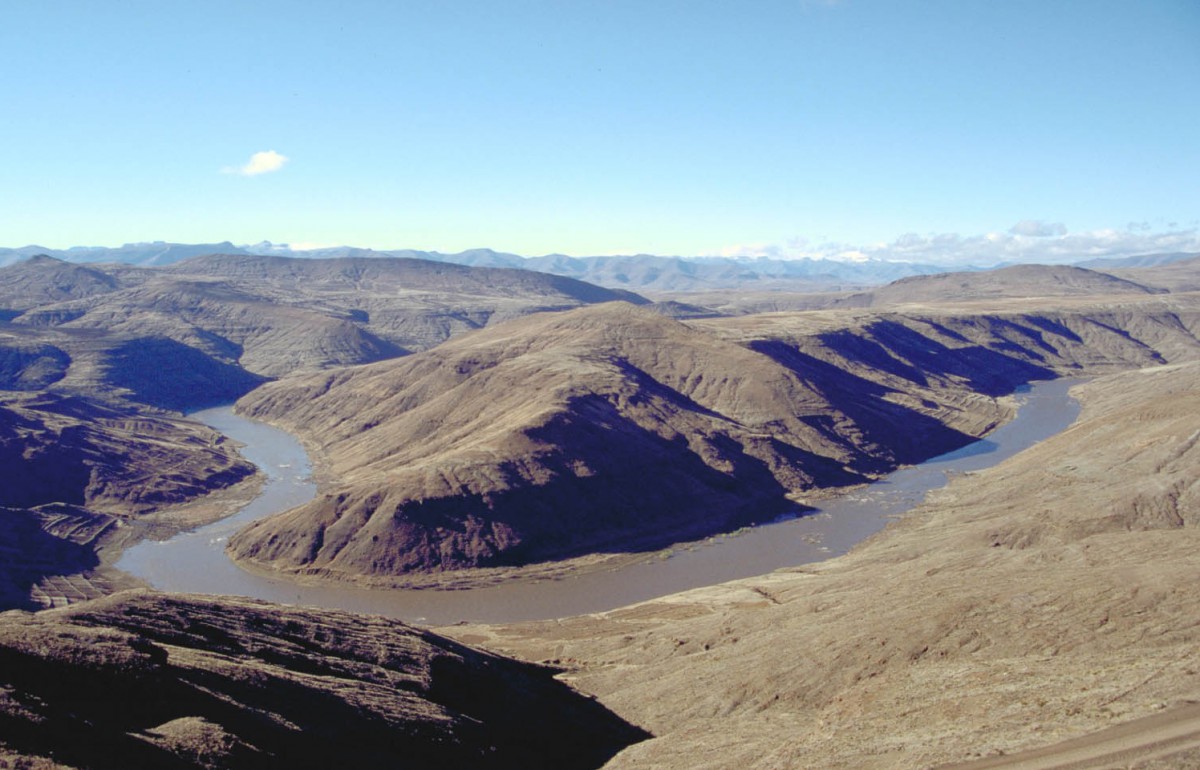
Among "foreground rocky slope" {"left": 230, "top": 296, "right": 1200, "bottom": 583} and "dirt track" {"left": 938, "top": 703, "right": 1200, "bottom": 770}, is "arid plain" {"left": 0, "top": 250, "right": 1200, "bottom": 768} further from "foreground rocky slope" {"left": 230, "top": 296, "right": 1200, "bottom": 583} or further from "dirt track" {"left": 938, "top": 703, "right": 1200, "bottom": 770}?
"foreground rocky slope" {"left": 230, "top": 296, "right": 1200, "bottom": 583}

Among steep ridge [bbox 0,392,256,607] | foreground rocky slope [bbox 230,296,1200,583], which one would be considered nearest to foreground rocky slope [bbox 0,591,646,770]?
foreground rocky slope [bbox 230,296,1200,583]

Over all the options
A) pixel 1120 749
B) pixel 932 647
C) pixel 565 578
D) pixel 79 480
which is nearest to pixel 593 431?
pixel 565 578

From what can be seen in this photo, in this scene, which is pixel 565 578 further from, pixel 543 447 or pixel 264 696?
pixel 264 696

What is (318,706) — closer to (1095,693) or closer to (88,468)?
(1095,693)

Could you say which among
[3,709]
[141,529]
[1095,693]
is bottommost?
[141,529]

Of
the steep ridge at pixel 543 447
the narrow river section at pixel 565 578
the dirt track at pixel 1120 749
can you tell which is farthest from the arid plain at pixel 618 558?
the narrow river section at pixel 565 578

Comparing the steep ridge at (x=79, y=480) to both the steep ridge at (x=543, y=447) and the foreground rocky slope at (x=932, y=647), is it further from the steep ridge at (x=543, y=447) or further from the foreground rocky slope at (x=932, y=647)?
the foreground rocky slope at (x=932, y=647)

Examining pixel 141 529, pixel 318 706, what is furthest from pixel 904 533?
pixel 141 529
